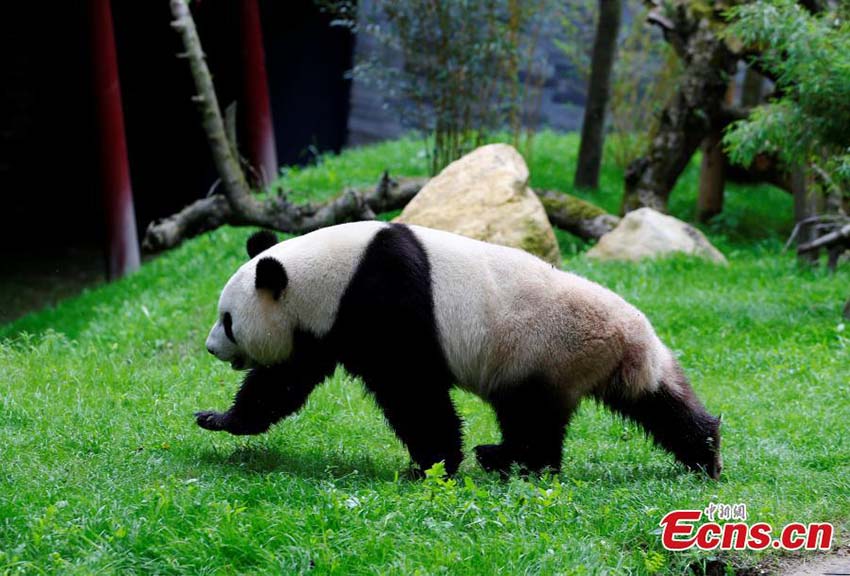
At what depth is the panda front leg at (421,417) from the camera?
15.0 ft

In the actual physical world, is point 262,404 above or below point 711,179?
above

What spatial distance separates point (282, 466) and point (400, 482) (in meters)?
0.61

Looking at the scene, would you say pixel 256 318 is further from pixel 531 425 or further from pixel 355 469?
pixel 531 425

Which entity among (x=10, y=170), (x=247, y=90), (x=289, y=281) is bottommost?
(x=10, y=170)

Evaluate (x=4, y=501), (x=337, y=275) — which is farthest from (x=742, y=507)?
(x=4, y=501)

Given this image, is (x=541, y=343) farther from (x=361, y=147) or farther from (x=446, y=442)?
(x=361, y=147)

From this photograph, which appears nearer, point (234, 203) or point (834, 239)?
point (834, 239)

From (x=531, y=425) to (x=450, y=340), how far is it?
55 cm

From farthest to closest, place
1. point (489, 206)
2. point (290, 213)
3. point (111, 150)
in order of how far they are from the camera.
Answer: point (111, 150) < point (290, 213) < point (489, 206)

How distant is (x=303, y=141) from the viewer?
17109 mm

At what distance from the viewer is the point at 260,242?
5.20 m

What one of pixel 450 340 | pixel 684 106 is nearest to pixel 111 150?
pixel 684 106

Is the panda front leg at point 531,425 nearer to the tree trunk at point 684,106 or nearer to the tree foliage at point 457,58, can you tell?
the tree trunk at point 684,106

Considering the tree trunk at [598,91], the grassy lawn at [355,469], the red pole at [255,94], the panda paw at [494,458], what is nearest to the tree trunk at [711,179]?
the tree trunk at [598,91]
